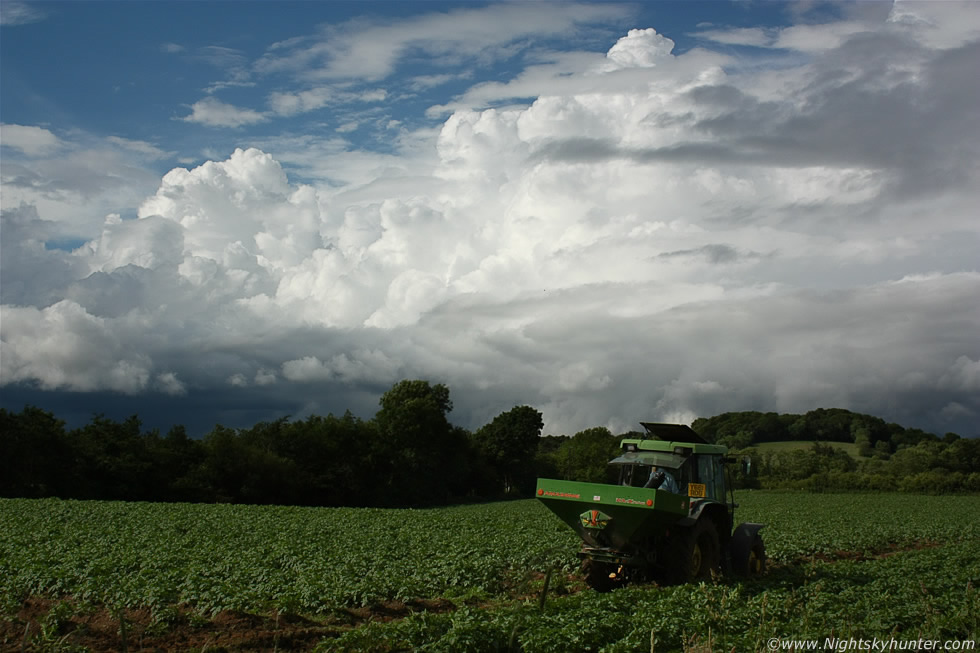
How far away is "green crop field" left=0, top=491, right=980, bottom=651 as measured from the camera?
10.1m

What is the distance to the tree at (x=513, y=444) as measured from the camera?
95375 millimetres

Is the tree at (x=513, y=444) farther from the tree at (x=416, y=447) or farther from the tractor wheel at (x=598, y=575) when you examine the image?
the tractor wheel at (x=598, y=575)

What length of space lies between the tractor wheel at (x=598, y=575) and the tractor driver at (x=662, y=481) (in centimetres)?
193

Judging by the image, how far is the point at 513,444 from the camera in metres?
96.5

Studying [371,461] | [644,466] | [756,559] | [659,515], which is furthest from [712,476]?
[371,461]

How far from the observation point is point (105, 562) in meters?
16.8

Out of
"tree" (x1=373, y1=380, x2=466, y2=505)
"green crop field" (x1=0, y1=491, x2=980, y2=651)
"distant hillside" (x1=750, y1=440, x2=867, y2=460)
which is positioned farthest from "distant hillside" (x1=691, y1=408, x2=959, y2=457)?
"green crop field" (x1=0, y1=491, x2=980, y2=651)

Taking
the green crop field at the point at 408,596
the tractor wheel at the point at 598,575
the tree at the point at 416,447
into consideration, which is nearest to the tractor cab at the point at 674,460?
the tractor wheel at the point at 598,575

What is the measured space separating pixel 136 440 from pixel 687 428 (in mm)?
49951

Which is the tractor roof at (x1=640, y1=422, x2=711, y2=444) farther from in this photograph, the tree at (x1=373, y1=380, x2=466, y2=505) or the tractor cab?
the tree at (x1=373, y1=380, x2=466, y2=505)

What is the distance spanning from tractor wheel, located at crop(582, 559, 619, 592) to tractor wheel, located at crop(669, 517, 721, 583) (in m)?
1.36

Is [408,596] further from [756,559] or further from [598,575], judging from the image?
[756,559]

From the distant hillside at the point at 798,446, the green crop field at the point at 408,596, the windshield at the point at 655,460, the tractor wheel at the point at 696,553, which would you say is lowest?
the green crop field at the point at 408,596

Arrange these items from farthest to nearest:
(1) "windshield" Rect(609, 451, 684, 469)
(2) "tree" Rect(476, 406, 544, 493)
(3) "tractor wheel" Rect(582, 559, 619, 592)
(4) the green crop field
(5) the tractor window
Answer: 1. (2) "tree" Rect(476, 406, 544, 493)
2. (5) the tractor window
3. (1) "windshield" Rect(609, 451, 684, 469)
4. (3) "tractor wheel" Rect(582, 559, 619, 592)
5. (4) the green crop field
